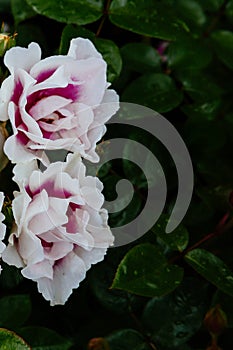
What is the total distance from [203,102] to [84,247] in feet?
1.20

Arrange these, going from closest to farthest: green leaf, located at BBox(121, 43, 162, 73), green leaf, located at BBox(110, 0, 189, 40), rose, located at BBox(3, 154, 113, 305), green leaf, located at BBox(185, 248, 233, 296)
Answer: rose, located at BBox(3, 154, 113, 305)
green leaf, located at BBox(185, 248, 233, 296)
green leaf, located at BBox(110, 0, 189, 40)
green leaf, located at BBox(121, 43, 162, 73)

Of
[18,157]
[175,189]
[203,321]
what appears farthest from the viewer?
[175,189]

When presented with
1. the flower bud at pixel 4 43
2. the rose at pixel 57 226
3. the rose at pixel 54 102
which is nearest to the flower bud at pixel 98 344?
the rose at pixel 57 226

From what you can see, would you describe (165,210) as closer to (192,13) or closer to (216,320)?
(216,320)

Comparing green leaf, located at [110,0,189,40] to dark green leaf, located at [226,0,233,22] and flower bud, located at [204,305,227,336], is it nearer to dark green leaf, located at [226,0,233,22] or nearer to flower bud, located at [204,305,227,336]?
dark green leaf, located at [226,0,233,22]

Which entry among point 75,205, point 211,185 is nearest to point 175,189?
point 211,185

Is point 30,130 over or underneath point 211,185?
over

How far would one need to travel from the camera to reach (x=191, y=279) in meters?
0.90

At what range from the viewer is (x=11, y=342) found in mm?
684

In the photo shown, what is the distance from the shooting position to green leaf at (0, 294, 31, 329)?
843 millimetres

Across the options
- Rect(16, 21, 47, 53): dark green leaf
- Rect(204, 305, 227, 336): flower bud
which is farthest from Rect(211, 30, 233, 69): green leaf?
Rect(204, 305, 227, 336): flower bud

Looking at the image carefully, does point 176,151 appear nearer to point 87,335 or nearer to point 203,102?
point 203,102

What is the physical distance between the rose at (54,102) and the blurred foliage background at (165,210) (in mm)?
58

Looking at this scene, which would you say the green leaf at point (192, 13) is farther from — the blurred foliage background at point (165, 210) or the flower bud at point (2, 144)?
the flower bud at point (2, 144)
